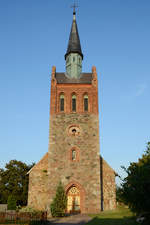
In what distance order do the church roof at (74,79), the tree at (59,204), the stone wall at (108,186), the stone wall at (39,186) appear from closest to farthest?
the tree at (59,204), the stone wall at (39,186), the stone wall at (108,186), the church roof at (74,79)

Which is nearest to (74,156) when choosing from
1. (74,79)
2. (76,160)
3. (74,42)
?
(76,160)

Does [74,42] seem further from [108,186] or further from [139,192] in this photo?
[139,192]

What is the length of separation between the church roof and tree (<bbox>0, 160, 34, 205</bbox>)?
1843cm

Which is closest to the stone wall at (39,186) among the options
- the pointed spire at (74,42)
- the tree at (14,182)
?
the tree at (14,182)

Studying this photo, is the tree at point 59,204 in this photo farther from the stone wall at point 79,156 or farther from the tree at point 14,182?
the tree at point 14,182

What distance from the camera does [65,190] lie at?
2330 cm

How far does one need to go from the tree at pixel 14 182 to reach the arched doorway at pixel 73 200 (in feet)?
52.1

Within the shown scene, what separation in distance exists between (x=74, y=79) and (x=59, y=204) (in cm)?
1444

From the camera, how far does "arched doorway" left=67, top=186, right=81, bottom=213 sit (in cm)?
2312

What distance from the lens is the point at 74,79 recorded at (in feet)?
95.7

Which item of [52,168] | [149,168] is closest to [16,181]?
[52,168]

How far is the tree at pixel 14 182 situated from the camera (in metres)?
37.2

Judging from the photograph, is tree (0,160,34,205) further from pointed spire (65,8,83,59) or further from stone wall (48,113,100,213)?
pointed spire (65,8,83,59)

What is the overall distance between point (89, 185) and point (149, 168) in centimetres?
1519
